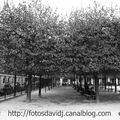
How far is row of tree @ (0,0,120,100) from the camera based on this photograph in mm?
17406

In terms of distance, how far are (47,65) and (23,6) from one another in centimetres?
528

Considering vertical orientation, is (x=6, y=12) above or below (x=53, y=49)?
above

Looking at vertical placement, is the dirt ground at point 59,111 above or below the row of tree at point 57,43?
below

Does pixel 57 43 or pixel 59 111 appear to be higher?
pixel 57 43

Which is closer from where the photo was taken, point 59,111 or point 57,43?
point 59,111

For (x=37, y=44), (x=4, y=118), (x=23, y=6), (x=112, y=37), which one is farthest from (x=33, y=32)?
(x=4, y=118)

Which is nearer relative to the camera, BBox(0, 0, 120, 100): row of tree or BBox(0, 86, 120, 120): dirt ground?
BBox(0, 86, 120, 120): dirt ground

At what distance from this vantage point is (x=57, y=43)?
57.3ft

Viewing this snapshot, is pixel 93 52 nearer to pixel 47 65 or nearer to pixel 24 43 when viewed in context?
pixel 47 65

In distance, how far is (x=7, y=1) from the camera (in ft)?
61.9

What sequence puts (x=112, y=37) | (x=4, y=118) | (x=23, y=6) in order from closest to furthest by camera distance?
1. (x=4, y=118)
2. (x=112, y=37)
3. (x=23, y=6)

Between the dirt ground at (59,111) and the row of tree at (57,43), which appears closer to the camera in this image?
the dirt ground at (59,111)

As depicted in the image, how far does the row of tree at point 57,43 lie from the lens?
17.4 m

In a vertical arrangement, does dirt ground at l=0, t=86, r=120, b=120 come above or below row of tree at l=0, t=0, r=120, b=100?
below
